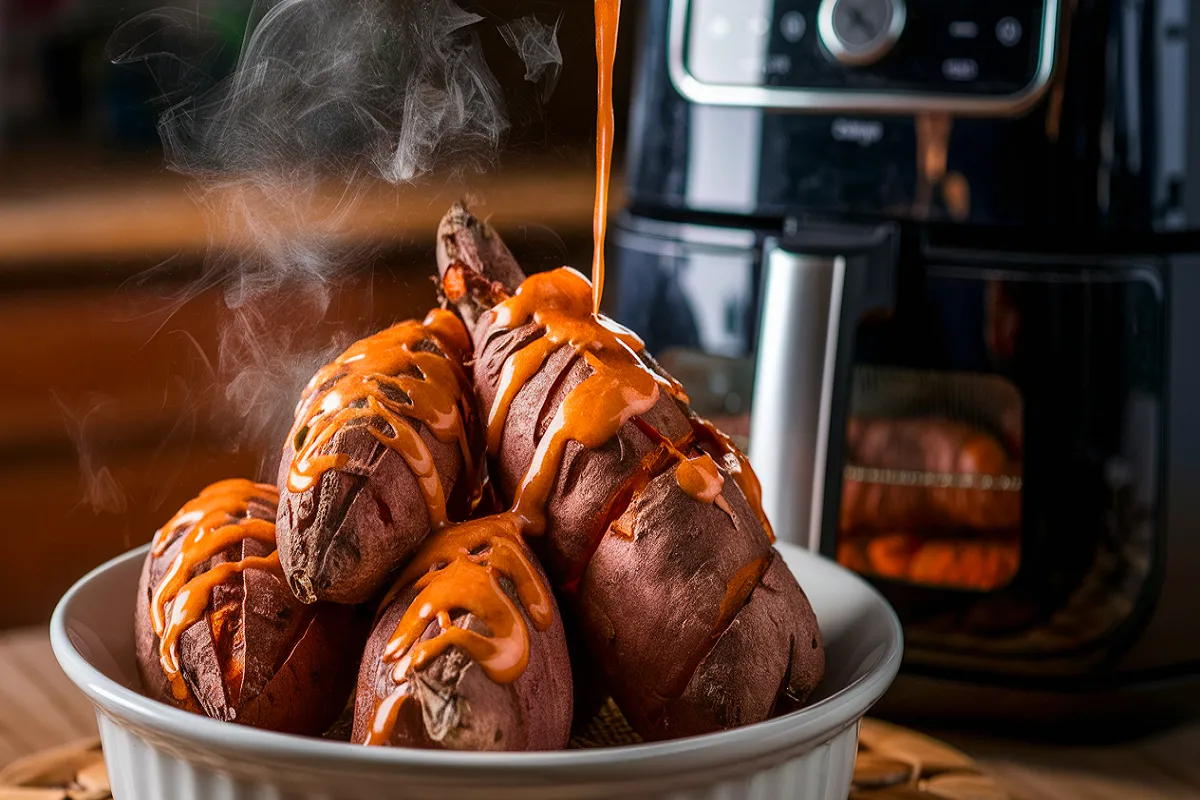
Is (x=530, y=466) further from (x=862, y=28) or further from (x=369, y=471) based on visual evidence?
(x=862, y=28)

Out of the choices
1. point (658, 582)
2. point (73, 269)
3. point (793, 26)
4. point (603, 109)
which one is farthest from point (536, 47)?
point (73, 269)

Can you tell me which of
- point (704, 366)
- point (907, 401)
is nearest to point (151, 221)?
point (704, 366)

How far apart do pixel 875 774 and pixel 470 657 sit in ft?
0.98

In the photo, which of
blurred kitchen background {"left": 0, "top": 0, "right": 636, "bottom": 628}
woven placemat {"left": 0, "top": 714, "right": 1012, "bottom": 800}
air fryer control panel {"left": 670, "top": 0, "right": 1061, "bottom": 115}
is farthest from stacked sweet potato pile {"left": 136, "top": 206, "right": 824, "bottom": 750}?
blurred kitchen background {"left": 0, "top": 0, "right": 636, "bottom": 628}

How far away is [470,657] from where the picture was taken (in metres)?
0.39

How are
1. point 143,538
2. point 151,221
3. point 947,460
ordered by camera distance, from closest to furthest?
point 947,460, point 151,221, point 143,538

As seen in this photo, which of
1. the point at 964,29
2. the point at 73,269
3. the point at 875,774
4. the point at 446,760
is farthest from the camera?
the point at 73,269

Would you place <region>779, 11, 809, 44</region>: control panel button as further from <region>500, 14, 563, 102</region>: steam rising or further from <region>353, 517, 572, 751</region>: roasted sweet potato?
<region>353, 517, 572, 751</region>: roasted sweet potato

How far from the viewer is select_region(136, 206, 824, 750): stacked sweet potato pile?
41 cm

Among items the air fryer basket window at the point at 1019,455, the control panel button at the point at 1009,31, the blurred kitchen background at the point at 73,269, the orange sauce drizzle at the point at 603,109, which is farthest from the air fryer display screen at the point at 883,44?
the blurred kitchen background at the point at 73,269

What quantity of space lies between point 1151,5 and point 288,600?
0.56m

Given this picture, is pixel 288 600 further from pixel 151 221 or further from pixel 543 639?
pixel 151 221

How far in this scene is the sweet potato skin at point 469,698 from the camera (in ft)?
1.26

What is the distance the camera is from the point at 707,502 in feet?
1.47
